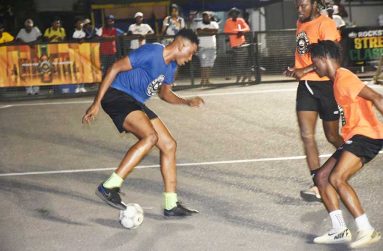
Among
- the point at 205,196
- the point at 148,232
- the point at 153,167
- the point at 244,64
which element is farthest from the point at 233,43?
the point at 148,232

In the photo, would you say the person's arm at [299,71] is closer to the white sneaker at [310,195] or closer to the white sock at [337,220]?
the white sneaker at [310,195]

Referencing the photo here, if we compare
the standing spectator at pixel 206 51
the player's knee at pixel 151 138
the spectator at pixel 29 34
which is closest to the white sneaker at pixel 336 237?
the player's knee at pixel 151 138

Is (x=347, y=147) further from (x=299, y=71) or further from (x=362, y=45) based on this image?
(x=362, y=45)

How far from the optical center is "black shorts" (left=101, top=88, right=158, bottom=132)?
5996 millimetres

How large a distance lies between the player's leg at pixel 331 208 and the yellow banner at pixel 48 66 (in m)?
11.1

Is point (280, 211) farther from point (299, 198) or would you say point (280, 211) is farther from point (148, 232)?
point (148, 232)

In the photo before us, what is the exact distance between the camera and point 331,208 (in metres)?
5.02

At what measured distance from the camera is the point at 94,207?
6387mm

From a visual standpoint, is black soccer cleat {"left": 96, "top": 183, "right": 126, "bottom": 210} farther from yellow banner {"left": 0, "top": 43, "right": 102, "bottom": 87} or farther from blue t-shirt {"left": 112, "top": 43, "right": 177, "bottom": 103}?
yellow banner {"left": 0, "top": 43, "right": 102, "bottom": 87}

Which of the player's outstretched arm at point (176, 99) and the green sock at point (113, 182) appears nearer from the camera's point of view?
the green sock at point (113, 182)

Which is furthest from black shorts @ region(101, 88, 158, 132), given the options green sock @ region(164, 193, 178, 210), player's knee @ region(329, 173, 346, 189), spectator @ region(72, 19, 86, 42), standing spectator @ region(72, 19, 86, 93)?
spectator @ region(72, 19, 86, 42)

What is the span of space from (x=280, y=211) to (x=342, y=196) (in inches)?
46.8

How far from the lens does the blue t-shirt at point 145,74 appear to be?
19.2 ft

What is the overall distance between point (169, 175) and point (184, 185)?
116 centimetres
